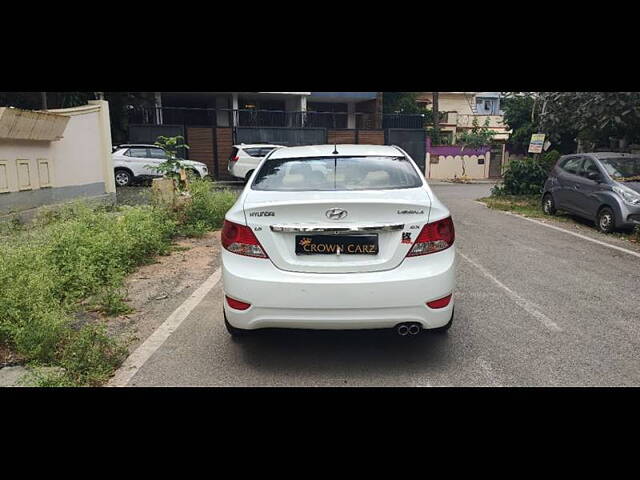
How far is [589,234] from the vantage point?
10.2 m

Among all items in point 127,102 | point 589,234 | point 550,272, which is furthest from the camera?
point 127,102

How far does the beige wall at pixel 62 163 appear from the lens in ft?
33.1

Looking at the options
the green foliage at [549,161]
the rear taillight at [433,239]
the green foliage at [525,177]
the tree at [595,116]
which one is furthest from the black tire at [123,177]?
the rear taillight at [433,239]

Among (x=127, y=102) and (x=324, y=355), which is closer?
(x=324, y=355)

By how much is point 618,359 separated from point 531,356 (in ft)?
2.19

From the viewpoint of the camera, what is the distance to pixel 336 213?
377 centimetres

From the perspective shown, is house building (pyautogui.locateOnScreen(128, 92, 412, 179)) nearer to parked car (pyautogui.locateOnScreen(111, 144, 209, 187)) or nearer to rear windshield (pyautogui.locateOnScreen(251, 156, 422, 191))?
parked car (pyautogui.locateOnScreen(111, 144, 209, 187))

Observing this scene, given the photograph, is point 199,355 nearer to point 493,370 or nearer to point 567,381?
point 493,370

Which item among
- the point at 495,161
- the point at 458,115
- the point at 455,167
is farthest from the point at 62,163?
the point at 458,115

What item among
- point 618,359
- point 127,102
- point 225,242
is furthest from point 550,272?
point 127,102

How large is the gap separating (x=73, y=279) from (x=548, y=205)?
10760mm

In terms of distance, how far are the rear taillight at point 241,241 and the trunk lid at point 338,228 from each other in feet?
0.15

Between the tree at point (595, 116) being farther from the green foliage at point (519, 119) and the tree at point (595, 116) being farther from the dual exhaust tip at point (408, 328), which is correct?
the green foliage at point (519, 119)

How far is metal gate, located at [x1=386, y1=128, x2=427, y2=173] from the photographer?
92.8 feet
